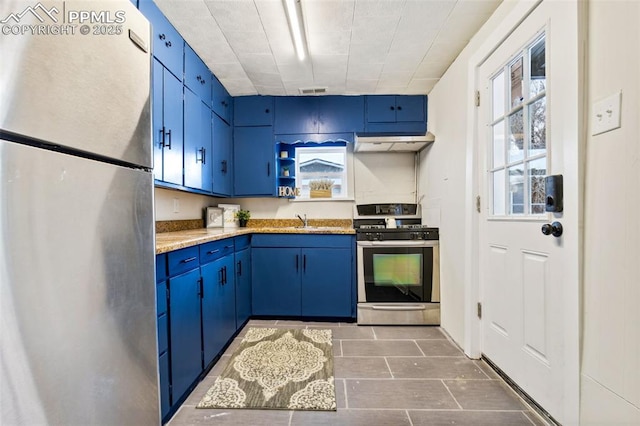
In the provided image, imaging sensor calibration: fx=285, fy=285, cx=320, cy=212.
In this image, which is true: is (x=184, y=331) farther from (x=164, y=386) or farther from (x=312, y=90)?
(x=312, y=90)

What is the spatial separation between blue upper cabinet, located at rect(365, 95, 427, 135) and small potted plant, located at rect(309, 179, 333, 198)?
0.76 m

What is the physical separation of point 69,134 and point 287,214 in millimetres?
2805

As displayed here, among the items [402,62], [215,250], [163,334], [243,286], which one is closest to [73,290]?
[163,334]

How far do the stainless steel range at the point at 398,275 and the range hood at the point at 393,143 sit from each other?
2.92 feet

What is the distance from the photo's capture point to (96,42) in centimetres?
74

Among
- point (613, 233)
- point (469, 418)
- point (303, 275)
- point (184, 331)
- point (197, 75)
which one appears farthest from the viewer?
point (303, 275)

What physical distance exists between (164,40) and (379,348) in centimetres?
266

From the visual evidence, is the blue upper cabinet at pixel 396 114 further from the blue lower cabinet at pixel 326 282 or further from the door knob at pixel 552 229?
the door knob at pixel 552 229

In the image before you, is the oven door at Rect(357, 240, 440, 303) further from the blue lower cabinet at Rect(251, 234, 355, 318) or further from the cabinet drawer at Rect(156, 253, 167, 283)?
the cabinet drawer at Rect(156, 253, 167, 283)

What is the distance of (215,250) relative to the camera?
6.62ft

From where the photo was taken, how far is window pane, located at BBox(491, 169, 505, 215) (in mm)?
1796

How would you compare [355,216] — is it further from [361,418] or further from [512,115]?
[361,418]

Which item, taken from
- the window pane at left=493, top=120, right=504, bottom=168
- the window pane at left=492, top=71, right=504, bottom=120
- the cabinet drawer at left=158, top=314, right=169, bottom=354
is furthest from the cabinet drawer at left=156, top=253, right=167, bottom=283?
the window pane at left=492, top=71, right=504, bottom=120

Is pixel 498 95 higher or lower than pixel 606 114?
higher
